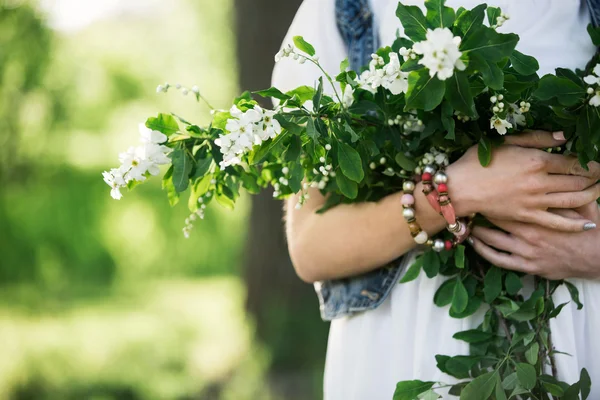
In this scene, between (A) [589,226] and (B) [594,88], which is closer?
(B) [594,88]

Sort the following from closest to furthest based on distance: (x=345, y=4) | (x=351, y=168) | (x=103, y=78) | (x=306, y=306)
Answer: (x=351, y=168), (x=345, y=4), (x=306, y=306), (x=103, y=78)

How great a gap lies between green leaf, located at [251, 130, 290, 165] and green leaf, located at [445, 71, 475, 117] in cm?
27

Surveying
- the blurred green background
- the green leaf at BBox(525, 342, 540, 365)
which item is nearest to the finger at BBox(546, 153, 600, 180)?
the green leaf at BBox(525, 342, 540, 365)

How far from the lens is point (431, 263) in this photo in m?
1.37

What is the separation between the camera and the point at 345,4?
1.53 meters

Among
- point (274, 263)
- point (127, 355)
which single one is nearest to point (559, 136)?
point (274, 263)

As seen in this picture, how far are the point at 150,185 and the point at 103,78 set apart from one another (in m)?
2.82

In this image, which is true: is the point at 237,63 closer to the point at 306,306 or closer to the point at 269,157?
the point at 306,306

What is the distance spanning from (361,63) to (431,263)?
0.47 meters

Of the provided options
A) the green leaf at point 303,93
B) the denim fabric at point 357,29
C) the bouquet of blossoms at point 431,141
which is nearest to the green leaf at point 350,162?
the bouquet of blossoms at point 431,141

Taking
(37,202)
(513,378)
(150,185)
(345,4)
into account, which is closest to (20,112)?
(37,202)

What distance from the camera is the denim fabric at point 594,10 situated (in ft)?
4.73

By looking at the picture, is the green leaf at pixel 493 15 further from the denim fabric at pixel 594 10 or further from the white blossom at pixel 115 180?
the white blossom at pixel 115 180

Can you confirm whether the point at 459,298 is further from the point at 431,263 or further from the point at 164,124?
the point at 164,124
